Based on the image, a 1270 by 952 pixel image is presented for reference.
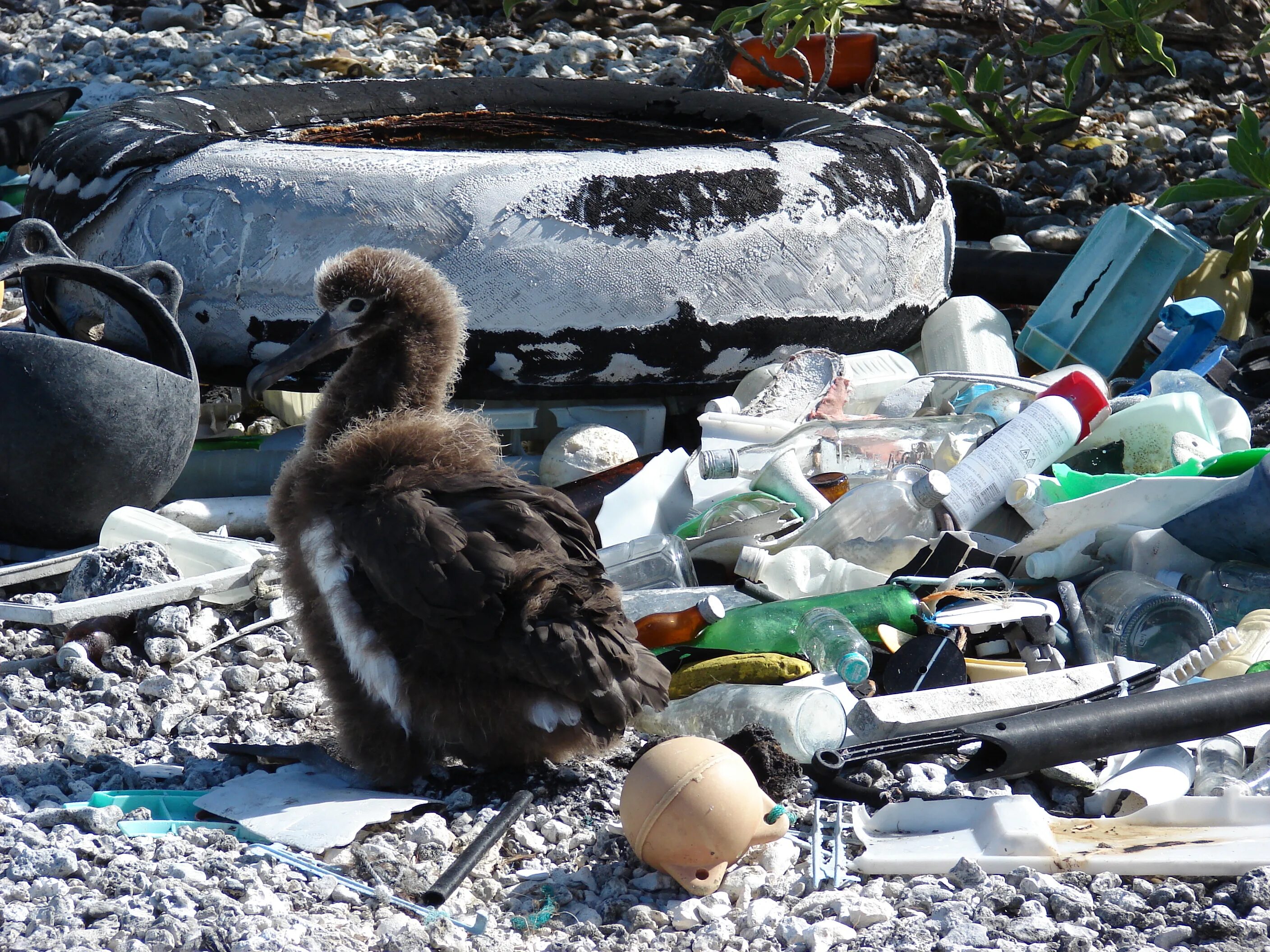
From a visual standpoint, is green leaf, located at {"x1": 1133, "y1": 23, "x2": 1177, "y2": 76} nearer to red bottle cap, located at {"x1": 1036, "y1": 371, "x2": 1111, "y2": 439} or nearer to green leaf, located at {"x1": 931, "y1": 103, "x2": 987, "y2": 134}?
A: green leaf, located at {"x1": 931, "y1": 103, "x2": 987, "y2": 134}

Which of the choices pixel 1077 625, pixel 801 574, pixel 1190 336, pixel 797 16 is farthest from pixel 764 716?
pixel 797 16

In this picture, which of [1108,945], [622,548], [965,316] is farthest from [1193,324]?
[1108,945]

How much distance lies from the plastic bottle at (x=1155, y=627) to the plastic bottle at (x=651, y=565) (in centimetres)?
117

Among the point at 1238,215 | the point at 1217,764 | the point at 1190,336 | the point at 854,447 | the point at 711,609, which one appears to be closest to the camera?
the point at 1217,764

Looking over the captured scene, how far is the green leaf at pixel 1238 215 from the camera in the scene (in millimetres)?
5305

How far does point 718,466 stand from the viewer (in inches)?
165

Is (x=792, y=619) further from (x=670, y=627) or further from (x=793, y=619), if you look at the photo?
(x=670, y=627)

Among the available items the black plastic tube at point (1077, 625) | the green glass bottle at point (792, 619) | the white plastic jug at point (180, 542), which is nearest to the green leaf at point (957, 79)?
the black plastic tube at point (1077, 625)

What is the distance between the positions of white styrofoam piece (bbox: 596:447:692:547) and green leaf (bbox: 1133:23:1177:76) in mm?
3039

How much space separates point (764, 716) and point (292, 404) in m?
2.63

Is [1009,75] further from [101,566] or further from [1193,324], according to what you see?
[101,566]

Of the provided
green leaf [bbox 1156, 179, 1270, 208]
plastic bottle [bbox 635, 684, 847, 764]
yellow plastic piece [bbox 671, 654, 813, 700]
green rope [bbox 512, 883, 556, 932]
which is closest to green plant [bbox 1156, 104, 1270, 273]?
green leaf [bbox 1156, 179, 1270, 208]

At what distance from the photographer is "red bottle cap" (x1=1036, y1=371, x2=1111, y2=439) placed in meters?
4.18

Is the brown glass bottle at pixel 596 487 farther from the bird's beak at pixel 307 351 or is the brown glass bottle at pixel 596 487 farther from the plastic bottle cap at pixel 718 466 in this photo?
the bird's beak at pixel 307 351
